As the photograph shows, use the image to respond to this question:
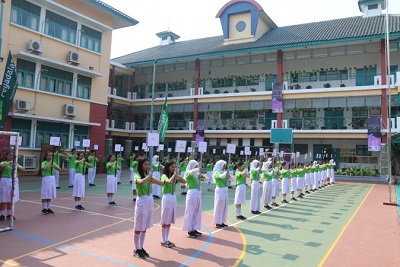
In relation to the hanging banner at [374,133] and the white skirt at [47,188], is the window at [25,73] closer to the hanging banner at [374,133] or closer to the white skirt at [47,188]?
the white skirt at [47,188]

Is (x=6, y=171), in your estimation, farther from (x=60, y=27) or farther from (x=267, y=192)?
(x=60, y=27)

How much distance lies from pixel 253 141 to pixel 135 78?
48.7 feet

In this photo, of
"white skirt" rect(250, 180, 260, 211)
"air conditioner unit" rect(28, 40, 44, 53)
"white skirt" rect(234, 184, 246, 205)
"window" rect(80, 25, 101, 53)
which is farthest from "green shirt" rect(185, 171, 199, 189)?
"window" rect(80, 25, 101, 53)

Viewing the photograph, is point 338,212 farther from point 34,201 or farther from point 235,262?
point 34,201

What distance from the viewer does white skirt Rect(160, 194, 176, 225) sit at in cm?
694

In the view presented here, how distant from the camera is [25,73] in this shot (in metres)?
19.7

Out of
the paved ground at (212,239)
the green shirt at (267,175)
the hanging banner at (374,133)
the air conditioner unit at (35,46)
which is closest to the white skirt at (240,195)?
the paved ground at (212,239)

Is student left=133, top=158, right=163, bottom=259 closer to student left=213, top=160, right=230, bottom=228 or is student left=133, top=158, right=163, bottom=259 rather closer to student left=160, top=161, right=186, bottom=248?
student left=160, top=161, right=186, bottom=248

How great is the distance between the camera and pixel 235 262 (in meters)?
6.09

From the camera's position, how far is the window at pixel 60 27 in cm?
2095

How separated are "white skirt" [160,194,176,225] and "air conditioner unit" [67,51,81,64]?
17.6 meters

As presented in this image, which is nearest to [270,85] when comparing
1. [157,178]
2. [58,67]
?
[58,67]

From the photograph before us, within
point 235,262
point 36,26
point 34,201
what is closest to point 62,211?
point 34,201

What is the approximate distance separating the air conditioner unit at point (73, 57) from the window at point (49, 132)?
13.8ft
